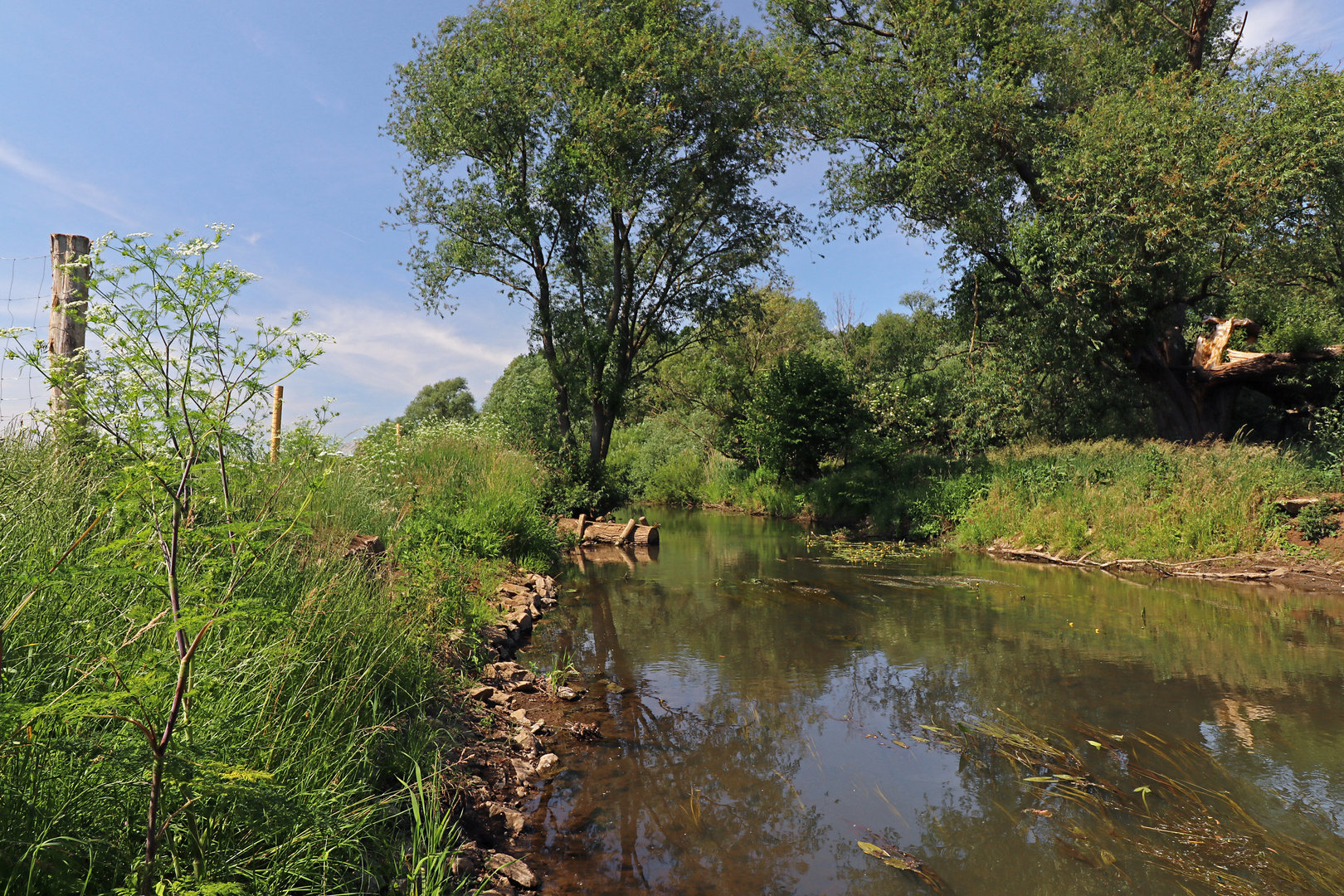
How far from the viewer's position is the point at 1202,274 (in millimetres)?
16141

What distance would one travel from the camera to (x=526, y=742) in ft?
15.6

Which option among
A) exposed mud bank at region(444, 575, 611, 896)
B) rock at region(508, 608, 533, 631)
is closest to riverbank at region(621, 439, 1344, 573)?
rock at region(508, 608, 533, 631)

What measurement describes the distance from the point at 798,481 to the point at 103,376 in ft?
70.0

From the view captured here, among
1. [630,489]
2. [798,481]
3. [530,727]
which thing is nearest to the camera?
[530,727]

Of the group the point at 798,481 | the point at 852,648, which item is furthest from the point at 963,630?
the point at 798,481

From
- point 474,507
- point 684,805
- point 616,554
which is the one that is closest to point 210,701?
point 684,805

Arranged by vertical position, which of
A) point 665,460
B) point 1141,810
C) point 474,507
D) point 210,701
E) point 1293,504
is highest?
point 665,460

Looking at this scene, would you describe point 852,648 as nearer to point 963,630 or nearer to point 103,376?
point 963,630

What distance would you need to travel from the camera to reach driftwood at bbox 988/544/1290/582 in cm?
1098

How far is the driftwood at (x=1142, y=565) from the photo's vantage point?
36.0ft

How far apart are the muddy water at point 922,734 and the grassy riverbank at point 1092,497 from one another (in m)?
1.99

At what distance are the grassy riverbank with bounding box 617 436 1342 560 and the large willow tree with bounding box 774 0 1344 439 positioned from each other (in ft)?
10.6

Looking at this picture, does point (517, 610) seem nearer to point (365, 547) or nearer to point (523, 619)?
point (523, 619)

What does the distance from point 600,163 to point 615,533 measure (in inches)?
341
